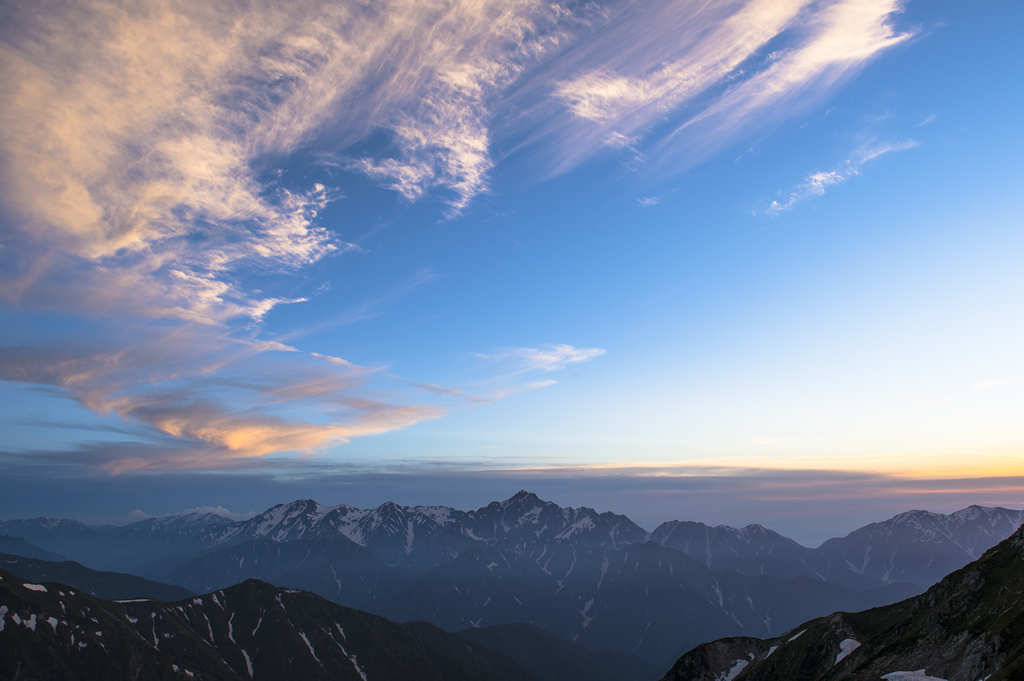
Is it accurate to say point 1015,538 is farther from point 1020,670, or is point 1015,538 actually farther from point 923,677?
point 1020,670

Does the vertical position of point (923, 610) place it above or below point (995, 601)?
below

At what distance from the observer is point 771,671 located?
15088 cm

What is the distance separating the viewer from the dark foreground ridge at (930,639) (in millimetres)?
93500

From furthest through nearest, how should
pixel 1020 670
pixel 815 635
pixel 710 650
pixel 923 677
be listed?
pixel 710 650 < pixel 815 635 < pixel 923 677 < pixel 1020 670

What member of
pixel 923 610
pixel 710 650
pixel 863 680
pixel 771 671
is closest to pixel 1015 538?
pixel 923 610

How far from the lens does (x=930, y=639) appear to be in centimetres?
11144

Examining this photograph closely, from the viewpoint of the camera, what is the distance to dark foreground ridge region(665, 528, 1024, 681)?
307 feet

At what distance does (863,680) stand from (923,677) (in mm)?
22672

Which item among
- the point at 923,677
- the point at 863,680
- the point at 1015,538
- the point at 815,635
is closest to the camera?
the point at 923,677

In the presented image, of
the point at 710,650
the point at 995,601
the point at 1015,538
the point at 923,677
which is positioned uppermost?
the point at 1015,538

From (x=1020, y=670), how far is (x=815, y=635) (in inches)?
3701

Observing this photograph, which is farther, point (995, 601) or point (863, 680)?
point (863, 680)

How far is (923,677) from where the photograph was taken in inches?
3659

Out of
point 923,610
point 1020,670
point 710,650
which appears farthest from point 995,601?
point 710,650
